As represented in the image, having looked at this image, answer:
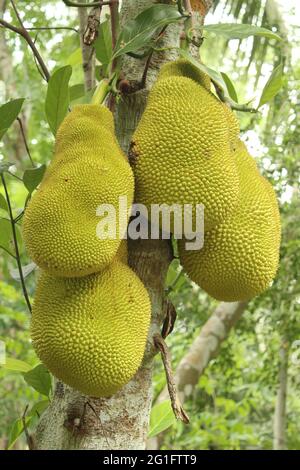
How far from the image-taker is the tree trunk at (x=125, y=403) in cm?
69

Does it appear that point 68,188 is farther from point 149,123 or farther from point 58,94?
point 58,94

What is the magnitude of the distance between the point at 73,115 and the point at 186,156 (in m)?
0.17

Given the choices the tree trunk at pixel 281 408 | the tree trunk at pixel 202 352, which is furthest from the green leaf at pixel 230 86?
the tree trunk at pixel 281 408

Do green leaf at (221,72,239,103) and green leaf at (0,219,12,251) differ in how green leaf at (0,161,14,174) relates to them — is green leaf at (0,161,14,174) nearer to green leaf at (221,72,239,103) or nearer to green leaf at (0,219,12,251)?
green leaf at (0,219,12,251)

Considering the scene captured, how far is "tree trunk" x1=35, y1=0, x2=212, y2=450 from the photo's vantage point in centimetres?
69

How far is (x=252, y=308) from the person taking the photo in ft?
7.91

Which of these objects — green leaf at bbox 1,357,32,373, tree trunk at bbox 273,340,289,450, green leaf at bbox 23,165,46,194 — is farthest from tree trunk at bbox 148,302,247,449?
green leaf at bbox 23,165,46,194

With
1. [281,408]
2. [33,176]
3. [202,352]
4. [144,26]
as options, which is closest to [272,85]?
[144,26]

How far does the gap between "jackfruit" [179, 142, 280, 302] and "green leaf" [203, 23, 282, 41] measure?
19 cm

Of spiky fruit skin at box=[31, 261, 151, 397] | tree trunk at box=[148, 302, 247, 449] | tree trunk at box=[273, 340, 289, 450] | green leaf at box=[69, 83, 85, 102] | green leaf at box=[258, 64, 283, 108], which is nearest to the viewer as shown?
spiky fruit skin at box=[31, 261, 151, 397]

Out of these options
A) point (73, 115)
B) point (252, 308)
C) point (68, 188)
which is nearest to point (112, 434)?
point (68, 188)

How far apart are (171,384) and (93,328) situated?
130 mm

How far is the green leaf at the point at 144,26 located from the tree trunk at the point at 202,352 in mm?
1502

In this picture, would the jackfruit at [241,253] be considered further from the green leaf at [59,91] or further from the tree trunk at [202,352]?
the tree trunk at [202,352]
